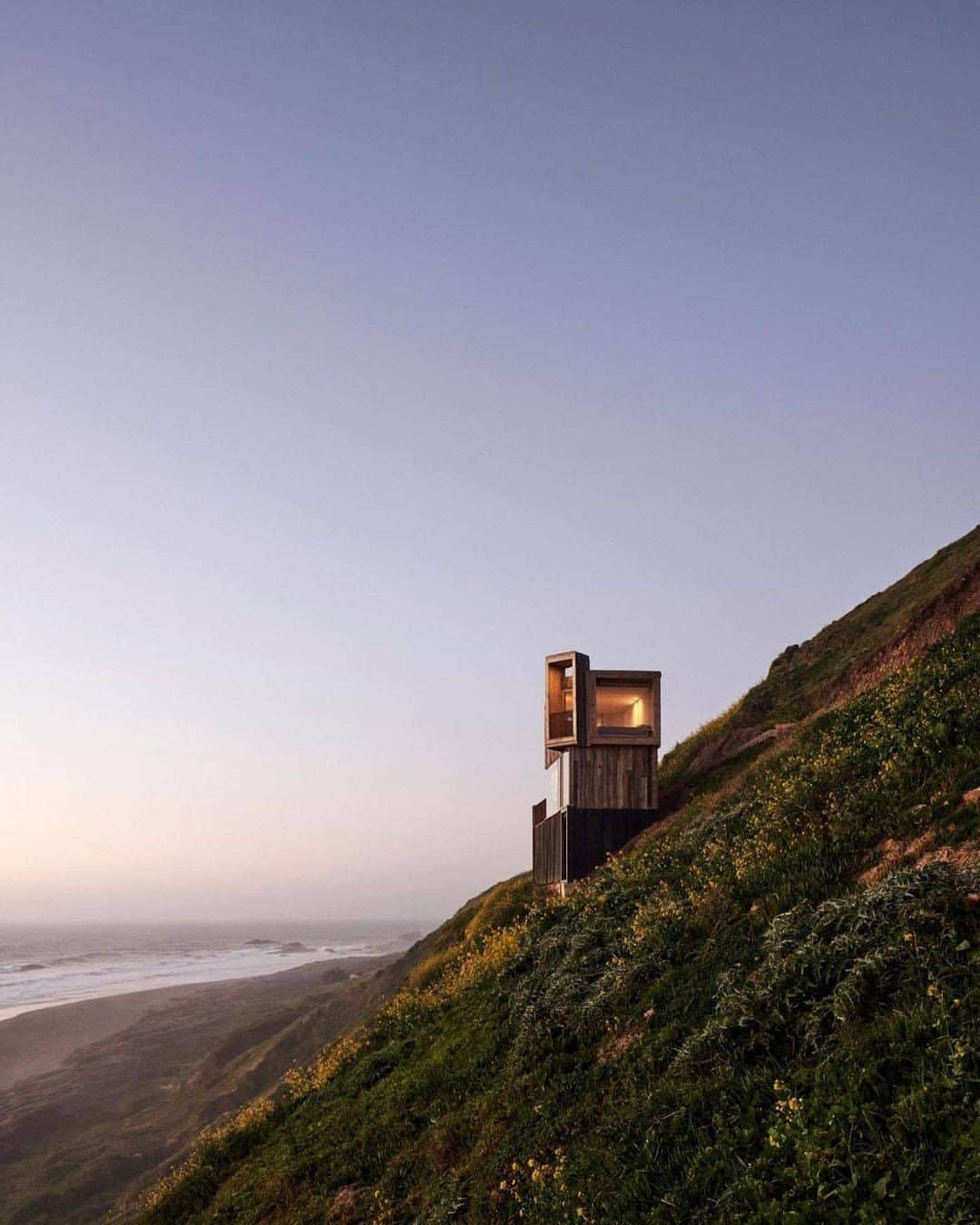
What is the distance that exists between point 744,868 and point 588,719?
16.7 m

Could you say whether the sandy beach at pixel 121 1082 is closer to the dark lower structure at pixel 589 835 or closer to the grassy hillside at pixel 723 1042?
the grassy hillside at pixel 723 1042

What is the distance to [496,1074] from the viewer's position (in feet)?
49.2

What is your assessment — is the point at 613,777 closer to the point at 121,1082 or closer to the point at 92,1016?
the point at 121,1082

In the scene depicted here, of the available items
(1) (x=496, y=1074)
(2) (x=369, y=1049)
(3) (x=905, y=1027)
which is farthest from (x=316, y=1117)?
(3) (x=905, y=1027)

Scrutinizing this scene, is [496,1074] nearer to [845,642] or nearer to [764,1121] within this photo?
[764,1121]

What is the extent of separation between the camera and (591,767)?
31844mm

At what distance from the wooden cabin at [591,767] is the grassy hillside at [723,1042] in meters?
7.24

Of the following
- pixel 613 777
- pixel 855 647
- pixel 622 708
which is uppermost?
pixel 855 647

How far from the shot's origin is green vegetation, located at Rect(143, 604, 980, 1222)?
8070 millimetres

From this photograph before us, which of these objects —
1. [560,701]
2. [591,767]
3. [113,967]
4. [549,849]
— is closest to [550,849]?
[549,849]

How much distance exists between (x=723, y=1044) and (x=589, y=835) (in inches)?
816

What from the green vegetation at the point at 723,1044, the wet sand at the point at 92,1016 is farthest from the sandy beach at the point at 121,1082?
the green vegetation at the point at 723,1044

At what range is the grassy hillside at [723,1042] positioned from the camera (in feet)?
26.5

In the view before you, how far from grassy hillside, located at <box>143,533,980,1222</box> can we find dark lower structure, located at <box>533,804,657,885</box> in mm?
6967
